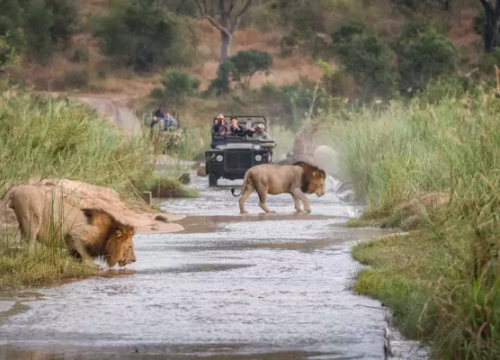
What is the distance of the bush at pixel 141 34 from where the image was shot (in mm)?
80375

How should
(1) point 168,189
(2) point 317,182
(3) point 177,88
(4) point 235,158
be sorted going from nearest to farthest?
1. (2) point 317,182
2. (1) point 168,189
3. (4) point 235,158
4. (3) point 177,88

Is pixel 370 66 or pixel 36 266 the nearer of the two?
pixel 36 266

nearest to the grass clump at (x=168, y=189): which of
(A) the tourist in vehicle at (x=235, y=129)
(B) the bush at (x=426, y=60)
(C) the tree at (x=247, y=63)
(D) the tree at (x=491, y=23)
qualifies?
(A) the tourist in vehicle at (x=235, y=129)

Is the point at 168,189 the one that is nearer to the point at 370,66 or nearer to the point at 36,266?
the point at 36,266

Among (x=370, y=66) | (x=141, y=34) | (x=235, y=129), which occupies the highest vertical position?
(x=141, y=34)

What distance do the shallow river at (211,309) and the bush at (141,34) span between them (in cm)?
6257

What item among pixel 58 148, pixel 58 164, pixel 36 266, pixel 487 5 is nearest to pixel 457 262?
pixel 36 266

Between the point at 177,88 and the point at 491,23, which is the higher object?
the point at 491,23

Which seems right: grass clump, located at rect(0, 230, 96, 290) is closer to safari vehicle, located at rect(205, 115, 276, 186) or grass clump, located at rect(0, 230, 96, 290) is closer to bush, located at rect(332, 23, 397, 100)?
safari vehicle, located at rect(205, 115, 276, 186)

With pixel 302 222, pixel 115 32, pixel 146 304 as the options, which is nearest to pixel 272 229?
pixel 302 222

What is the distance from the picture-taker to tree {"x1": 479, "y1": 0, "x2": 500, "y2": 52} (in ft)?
208

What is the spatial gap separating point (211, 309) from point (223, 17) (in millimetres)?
71054

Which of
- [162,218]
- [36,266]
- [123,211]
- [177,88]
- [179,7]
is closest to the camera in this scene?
[36,266]

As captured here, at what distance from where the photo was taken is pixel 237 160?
103 feet
